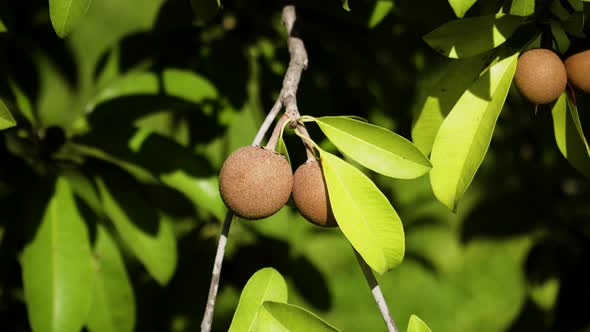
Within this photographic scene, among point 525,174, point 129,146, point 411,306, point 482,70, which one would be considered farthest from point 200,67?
point 411,306

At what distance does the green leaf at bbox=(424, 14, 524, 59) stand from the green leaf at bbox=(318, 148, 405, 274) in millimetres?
250

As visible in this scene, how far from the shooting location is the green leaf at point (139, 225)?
133cm

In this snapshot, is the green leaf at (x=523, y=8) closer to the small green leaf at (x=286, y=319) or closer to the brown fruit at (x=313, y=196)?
the brown fruit at (x=313, y=196)

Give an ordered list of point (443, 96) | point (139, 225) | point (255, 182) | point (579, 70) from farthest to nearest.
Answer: point (139, 225)
point (443, 96)
point (579, 70)
point (255, 182)

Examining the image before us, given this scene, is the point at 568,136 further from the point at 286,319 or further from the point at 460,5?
the point at 286,319

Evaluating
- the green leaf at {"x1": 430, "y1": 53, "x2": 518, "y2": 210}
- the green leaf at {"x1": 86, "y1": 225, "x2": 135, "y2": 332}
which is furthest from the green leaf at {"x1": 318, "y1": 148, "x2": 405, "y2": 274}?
the green leaf at {"x1": 86, "y1": 225, "x2": 135, "y2": 332}

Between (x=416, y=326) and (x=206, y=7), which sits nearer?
(x=416, y=326)

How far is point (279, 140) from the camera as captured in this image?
0.93 metres

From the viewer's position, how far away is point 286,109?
92cm

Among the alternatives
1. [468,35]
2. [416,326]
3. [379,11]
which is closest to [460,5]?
[468,35]

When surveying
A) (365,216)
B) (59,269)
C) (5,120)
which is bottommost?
(59,269)

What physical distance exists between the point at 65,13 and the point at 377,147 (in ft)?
1.63

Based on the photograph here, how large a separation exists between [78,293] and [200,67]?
1.93 ft

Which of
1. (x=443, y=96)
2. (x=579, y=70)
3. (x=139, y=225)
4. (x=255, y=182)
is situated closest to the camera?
(x=255, y=182)
